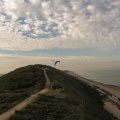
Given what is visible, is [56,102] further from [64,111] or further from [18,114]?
[18,114]

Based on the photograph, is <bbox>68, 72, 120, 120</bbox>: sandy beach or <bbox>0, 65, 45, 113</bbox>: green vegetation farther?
<bbox>68, 72, 120, 120</bbox>: sandy beach

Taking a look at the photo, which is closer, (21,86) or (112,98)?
(21,86)

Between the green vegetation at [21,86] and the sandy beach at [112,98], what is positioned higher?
the green vegetation at [21,86]

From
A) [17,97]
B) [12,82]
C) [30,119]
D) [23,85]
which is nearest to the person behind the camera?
[30,119]

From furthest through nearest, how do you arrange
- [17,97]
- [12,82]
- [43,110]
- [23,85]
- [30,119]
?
[12,82] → [23,85] → [17,97] → [43,110] → [30,119]

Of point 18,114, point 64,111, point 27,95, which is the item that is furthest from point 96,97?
point 18,114

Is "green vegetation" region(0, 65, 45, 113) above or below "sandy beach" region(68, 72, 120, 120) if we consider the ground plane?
above

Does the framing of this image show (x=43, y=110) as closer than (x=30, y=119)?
No

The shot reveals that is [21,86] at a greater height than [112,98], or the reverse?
[21,86]

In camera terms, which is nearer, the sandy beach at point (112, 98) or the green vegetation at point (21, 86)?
the green vegetation at point (21, 86)
